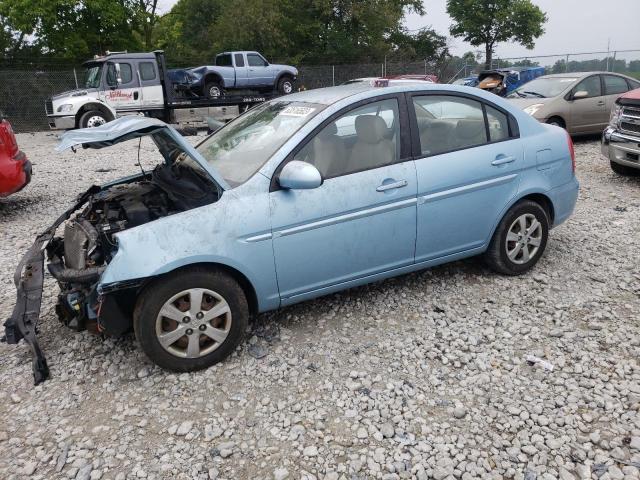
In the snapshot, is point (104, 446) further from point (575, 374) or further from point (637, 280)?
point (637, 280)

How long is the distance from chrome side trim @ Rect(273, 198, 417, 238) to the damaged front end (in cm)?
51

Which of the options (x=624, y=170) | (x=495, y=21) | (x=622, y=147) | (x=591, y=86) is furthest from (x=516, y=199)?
(x=495, y=21)

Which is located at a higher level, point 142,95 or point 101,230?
point 142,95

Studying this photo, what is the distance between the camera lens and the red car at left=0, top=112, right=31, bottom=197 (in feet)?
20.7


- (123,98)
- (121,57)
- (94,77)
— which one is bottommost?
(123,98)

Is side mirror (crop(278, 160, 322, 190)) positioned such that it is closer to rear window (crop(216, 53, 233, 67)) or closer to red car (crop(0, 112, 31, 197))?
red car (crop(0, 112, 31, 197))

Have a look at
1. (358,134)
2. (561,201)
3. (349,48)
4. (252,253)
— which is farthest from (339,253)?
(349,48)

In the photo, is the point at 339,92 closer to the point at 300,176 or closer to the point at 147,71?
the point at 300,176

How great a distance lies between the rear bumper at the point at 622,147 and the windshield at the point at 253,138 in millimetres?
5596

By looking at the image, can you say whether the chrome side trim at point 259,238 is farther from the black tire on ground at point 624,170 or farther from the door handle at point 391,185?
the black tire on ground at point 624,170

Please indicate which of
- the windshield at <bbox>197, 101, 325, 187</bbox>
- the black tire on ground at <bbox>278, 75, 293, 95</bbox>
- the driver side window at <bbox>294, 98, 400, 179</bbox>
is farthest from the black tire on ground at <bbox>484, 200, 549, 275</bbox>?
the black tire on ground at <bbox>278, 75, 293, 95</bbox>

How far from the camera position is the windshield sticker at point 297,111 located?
3.58 m

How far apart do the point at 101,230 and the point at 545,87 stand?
33.5 feet

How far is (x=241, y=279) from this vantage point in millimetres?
3256
